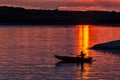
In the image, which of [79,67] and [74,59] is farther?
[74,59]

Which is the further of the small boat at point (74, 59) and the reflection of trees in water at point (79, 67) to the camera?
the small boat at point (74, 59)

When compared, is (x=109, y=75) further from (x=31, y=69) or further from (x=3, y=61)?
(x=3, y=61)

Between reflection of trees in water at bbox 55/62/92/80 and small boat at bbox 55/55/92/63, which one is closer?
reflection of trees in water at bbox 55/62/92/80

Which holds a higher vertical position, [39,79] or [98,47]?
[98,47]

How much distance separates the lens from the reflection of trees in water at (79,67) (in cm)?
3922

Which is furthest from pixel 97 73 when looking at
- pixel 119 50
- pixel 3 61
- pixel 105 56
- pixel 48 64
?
pixel 119 50

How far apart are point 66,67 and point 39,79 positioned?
357 inches

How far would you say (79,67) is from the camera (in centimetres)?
4519

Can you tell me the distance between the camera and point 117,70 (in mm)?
42188

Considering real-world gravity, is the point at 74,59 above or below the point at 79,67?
above

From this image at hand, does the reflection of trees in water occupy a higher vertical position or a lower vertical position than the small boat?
lower

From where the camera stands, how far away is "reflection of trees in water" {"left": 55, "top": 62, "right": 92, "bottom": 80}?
129ft

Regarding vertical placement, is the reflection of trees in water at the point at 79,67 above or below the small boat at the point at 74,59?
below

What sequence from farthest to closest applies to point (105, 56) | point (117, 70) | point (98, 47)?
point (98, 47) < point (105, 56) < point (117, 70)
